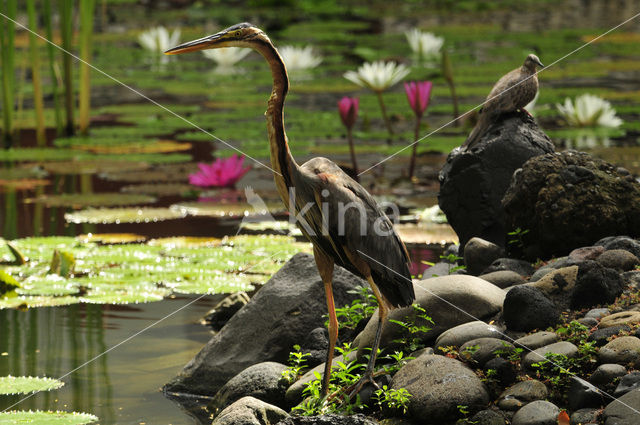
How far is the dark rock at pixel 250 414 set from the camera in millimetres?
4613

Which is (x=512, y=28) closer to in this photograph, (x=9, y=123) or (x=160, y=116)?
(x=160, y=116)

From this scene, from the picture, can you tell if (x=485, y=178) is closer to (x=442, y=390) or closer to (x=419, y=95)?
(x=442, y=390)

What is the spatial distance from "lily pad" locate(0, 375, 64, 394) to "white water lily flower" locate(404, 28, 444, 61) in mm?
10558

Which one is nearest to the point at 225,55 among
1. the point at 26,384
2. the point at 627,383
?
the point at 26,384

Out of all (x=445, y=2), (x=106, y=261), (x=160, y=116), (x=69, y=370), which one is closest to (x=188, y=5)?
(x=445, y=2)

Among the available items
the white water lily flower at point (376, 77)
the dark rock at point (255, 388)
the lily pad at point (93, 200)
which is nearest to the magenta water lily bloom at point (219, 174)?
the lily pad at point (93, 200)

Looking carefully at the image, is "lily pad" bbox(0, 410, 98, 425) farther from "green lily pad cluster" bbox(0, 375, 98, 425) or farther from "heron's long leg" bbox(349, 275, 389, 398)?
"heron's long leg" bbox(349, 275, 389, 398)

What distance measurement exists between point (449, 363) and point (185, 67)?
13702 mm

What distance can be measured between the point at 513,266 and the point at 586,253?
0.54 metres

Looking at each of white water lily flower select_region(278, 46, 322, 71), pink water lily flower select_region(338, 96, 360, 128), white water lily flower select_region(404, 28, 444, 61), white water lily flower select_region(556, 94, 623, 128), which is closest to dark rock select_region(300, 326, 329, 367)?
pink water lily flower select_region(338, 96, 360, 128)

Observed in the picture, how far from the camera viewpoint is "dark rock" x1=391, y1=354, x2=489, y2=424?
4516mm

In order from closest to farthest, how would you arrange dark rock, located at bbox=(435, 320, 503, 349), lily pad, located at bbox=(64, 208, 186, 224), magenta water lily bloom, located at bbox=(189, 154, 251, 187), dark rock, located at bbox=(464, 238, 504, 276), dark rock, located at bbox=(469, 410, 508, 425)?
dark rock, located at bbox=(469, 410, 508, 425), dark rock, located at bbox=(435, 320, 503, 349), dark rock, located at bbox=(464, 238, 504, 276), lily pad, located at bbox=(64, 208, 186, 224), magenta water lily bloom, located at bbox=(189, 154, 251, 187)

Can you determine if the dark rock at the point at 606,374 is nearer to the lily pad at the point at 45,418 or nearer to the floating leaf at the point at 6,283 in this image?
the lily pad at the point at 45,418

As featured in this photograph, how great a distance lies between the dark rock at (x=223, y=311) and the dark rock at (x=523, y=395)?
2392 mm
